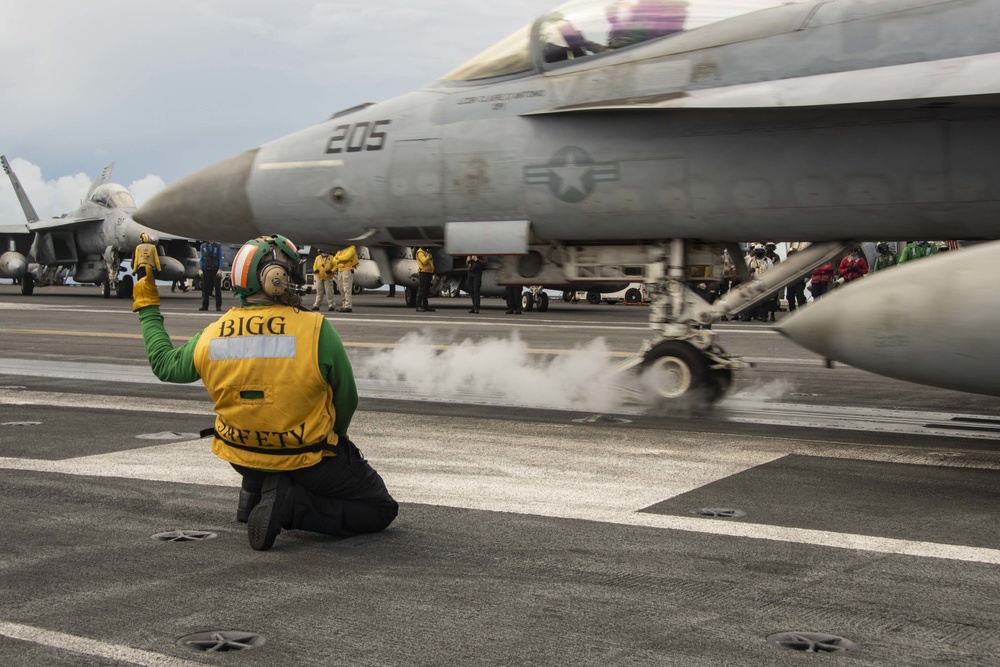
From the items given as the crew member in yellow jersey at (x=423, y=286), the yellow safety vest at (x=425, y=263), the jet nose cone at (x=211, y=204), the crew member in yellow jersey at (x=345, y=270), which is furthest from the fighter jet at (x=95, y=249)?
the jet nose cone at (x=211, y=204)

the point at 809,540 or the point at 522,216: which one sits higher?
the point at 522,216

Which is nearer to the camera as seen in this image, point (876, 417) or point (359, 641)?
point (359, 641)

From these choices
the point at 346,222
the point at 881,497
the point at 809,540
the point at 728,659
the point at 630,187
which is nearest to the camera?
the point at 728,659

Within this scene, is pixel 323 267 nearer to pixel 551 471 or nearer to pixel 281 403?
pixel 551 471

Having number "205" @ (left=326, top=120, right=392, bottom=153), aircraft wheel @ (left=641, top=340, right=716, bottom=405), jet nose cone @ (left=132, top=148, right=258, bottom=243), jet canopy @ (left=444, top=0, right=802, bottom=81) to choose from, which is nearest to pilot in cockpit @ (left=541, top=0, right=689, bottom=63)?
jet canopy @ (left=444, top=0, right=802, bottom=81)

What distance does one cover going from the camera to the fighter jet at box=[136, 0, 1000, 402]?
8.34m

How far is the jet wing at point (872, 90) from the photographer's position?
7.62 metres

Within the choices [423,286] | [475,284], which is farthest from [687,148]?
[423,286]

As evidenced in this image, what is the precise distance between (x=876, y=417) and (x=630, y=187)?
3.00 metres

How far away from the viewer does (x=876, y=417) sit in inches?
379

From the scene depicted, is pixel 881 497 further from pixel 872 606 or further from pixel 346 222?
pixel 346 222

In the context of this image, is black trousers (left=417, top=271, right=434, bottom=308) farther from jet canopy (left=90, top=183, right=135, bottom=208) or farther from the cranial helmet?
the cranial helmet

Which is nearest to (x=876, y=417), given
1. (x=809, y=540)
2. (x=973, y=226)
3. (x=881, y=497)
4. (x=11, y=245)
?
(x=973, y=226)

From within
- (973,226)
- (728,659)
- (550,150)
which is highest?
(550,150)
